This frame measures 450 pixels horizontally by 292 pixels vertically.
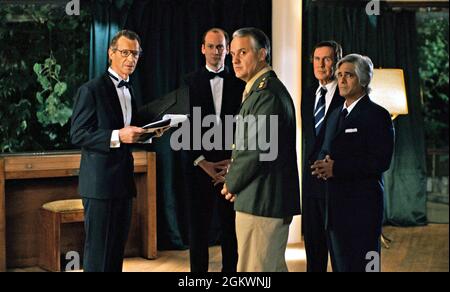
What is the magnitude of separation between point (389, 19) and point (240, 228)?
15.5 ft

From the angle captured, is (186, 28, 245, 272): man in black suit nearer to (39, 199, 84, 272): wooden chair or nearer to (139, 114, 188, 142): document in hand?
(139, 114, 188, 142): document in hand

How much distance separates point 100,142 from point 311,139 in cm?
128

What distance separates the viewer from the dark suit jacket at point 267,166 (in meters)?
4.18

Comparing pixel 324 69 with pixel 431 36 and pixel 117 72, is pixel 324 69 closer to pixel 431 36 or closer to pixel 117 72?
pixel 117 72

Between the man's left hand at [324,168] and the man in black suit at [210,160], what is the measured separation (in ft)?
3.00

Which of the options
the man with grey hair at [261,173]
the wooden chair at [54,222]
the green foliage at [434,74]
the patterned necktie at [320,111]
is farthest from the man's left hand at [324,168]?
the green foliage at [434,74]

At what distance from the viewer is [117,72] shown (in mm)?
4828

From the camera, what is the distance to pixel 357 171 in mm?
4430

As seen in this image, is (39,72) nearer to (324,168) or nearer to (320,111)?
(320,111)

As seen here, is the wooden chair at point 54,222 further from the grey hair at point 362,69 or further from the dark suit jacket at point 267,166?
the grey hair at point 362,69

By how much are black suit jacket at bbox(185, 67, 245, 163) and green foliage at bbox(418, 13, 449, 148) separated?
4.86m

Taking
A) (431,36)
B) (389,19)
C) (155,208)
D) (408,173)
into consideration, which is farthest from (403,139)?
(155,208)

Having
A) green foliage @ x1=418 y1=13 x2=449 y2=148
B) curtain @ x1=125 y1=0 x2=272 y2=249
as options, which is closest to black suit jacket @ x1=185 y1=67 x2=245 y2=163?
curtain @ x1=125 y1=0 x2=272 y2=249

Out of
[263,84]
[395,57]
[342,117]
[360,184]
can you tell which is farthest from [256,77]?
[395,57]
